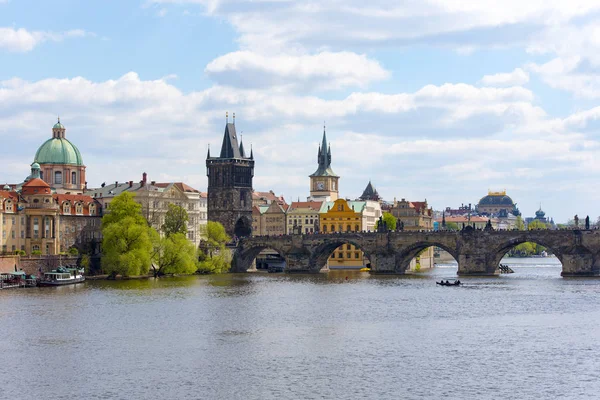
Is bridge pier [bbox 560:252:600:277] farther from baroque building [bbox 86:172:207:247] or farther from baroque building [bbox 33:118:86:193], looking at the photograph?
baroque building [bbox 33:118:86:193]

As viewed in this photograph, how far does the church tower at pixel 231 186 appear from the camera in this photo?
634 feet

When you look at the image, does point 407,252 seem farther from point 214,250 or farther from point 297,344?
point 297,344

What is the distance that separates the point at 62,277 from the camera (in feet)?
404

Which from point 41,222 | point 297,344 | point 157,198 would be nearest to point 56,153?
point 157,198

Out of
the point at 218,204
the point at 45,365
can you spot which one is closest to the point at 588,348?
the point at 45,365

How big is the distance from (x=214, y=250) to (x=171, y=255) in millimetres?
24904

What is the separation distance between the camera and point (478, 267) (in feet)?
495

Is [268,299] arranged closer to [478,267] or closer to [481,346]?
[481,346]

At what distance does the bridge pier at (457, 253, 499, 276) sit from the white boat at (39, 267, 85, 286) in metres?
53.5

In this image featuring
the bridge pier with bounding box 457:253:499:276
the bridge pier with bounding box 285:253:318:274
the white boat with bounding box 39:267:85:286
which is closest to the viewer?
the white boat with bounding box 39:267:85:286

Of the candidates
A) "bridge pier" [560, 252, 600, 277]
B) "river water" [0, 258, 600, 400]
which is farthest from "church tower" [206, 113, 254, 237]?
"river water" [0, 258, 600, 400]

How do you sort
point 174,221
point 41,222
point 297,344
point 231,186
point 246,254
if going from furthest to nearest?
point 231,186
point 246,254
point 174,221
point 41,222
point 297,344

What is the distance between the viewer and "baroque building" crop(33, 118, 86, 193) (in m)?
170

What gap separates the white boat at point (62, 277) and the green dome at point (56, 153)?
45960mm
